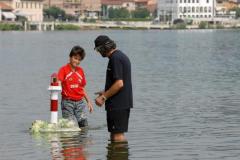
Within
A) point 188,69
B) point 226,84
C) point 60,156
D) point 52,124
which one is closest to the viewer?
point 60,156

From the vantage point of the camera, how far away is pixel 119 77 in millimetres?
13188

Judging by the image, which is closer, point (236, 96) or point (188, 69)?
point (236, 96)

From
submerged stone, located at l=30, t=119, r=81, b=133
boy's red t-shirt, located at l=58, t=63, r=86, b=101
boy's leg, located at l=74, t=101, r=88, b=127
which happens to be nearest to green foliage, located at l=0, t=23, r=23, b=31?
submerged stone, located at l=30, t=119, r=81, b=133

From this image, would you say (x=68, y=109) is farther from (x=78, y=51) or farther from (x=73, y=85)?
(x=78, y=51)

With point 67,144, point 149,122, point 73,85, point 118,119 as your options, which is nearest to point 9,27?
point 149,122

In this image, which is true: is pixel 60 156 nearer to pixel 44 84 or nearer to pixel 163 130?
pixel 163 130

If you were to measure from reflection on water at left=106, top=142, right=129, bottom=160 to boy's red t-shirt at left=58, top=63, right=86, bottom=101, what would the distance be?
4.33 ft

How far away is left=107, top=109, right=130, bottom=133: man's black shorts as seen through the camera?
13539 millimetres

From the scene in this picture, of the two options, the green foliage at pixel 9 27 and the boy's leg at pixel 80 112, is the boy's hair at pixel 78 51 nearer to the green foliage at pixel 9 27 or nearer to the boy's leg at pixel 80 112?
the boy's leg at pixel 80 112

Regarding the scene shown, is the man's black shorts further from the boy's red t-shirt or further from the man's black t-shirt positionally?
the boy's red t-shirt

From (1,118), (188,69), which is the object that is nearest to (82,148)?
(1,118)

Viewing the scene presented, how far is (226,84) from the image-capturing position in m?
33.1

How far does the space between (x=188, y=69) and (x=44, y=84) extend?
12.9 meters

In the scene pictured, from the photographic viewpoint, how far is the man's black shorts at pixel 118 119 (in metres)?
13.5
